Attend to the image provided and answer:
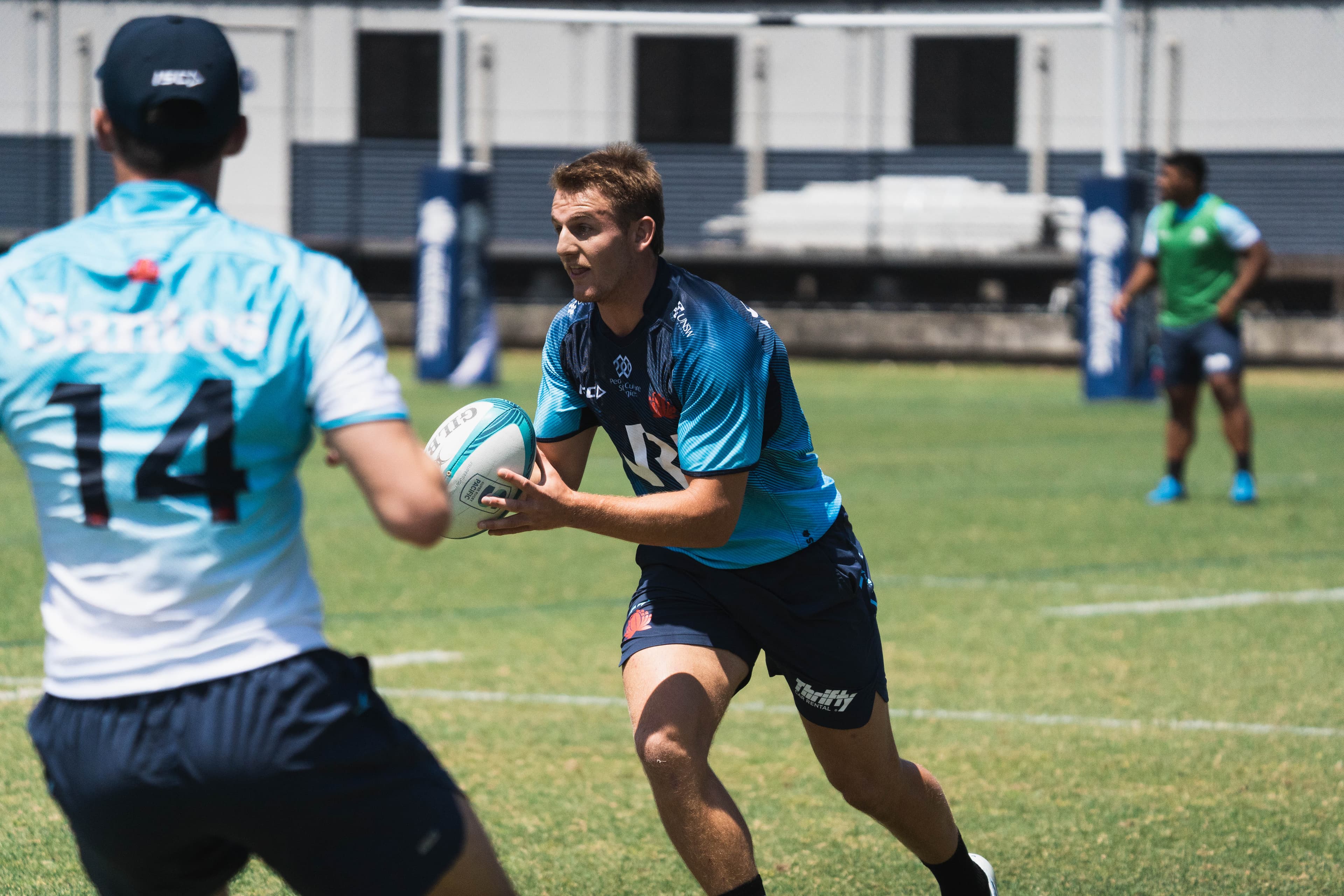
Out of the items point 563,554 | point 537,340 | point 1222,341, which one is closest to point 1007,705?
point 563,554

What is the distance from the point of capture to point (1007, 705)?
22.3ft

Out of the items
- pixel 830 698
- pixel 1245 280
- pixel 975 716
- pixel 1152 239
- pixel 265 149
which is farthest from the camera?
pixel 265 149

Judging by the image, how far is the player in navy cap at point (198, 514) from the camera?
2.56m

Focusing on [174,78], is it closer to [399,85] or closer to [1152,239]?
[1152,239]

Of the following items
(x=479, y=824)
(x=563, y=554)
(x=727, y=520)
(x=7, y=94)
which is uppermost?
(x=7, y=94)

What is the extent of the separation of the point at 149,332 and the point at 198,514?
277 millimetres

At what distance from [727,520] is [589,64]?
82.3 ft

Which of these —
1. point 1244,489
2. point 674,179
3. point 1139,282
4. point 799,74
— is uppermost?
point 799,74

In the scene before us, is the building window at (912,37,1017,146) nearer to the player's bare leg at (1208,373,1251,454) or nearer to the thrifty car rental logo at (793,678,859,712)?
the player's bare leg at (1208,373,1251,454)

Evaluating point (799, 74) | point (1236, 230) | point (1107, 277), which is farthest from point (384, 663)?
point (799, 74)

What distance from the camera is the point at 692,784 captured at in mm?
3939

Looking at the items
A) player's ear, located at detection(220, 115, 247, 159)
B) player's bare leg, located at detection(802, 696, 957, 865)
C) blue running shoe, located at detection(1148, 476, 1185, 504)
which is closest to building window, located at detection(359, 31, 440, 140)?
blue running shoe, located at detection(1148, 476, 1185, 504)

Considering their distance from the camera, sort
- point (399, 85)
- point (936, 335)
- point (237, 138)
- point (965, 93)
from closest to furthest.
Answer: point (237, 138) < point (936, 335) < point (965, 93) < point (399, 85)

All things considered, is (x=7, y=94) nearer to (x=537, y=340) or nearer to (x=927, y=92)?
(x=537, y=340)
